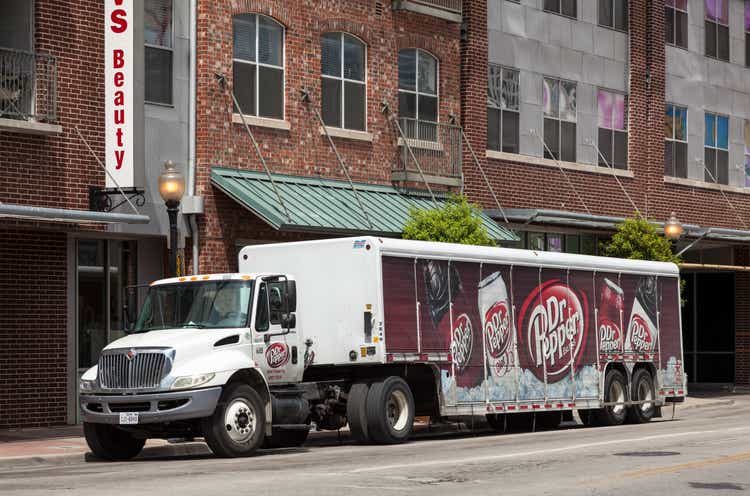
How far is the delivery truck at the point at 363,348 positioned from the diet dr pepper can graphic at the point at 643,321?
0.20 meters

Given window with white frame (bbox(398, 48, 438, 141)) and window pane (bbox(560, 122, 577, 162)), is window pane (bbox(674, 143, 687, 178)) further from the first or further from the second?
window with white frame (bbox(398, 48, 438, 141))

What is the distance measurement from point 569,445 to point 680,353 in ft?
33.2

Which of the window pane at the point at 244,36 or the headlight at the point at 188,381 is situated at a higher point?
the window pane at the point at 244,36

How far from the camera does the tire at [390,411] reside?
20328 millimetres

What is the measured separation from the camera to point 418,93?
31.6m

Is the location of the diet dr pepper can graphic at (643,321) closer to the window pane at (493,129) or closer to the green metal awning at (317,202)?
the green metal awning at (317,202)

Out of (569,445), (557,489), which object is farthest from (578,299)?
(557,489)

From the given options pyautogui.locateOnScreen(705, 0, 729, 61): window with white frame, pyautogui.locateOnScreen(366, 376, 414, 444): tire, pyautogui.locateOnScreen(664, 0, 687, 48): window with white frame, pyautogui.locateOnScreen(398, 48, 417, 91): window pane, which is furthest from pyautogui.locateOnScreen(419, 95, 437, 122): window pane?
pyautogui.locateOnScreen(705, 0, 729, 61): window with white frame

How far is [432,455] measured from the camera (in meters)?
17.6

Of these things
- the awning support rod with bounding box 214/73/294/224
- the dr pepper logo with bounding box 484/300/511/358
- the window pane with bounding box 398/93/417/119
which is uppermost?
the window pane with bounding box 398/93/417/119

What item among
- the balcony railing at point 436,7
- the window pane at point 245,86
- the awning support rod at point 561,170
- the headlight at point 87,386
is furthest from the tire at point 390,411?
the awning support rod at point 561,170

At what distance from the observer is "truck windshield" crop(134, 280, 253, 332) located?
62.6ft

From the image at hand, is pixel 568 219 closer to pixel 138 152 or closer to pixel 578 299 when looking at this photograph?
pixel 578 299

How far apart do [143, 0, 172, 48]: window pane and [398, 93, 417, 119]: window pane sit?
6755 mm
